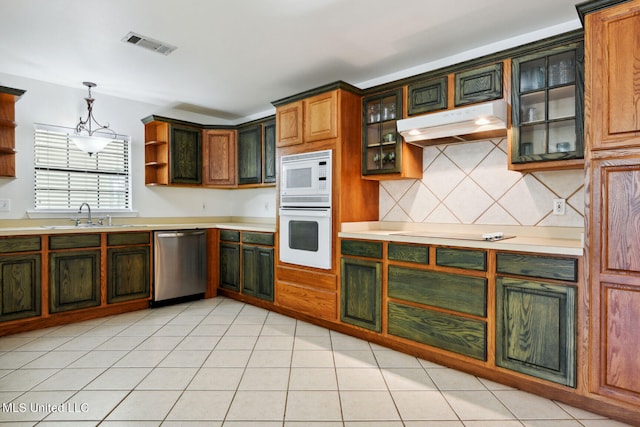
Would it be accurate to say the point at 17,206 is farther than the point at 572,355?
Yes

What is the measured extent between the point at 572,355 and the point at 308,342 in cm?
182

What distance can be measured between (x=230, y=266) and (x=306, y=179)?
63.7 inches

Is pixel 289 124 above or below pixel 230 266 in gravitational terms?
above

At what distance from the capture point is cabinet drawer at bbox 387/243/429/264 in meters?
2.60

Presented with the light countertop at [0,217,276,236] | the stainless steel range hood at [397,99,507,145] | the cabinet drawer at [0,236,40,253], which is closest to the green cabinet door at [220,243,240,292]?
the light countertop at [0,217,276,236]

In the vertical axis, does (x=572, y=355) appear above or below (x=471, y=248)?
below

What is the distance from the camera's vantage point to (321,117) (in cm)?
332

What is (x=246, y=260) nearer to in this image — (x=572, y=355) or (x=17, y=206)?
(x=17, y=206)

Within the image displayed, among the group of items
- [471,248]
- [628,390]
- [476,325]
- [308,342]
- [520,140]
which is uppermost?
[520,140]

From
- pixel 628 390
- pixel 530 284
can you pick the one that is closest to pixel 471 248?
pixel 530 284

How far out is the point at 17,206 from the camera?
355 cm

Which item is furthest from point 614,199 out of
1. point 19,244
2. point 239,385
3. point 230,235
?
point 19,244

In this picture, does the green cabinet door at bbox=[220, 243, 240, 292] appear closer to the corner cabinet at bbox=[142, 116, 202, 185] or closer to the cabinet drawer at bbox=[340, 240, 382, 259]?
the corner cabinet at bbox=[142, 116, 202, 185]

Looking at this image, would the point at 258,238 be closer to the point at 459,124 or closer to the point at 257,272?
the point at 257,272
